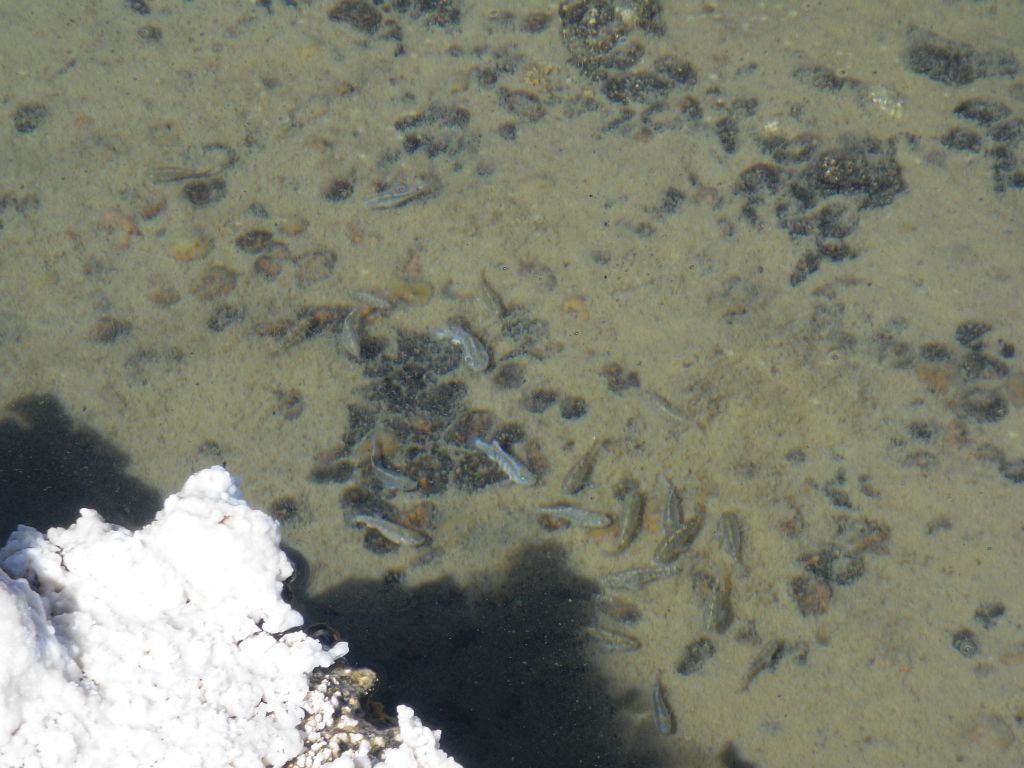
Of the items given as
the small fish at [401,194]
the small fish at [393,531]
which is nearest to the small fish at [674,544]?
the small fish at [393,531]

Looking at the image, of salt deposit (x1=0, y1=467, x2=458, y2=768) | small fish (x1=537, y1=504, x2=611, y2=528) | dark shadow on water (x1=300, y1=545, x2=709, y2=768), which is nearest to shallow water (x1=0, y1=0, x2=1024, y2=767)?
dark shadow on water (x1=300, y1=545, x2=709, y2=768)

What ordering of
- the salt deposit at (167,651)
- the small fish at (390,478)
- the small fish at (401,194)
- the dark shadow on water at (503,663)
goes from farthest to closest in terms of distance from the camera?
the small fish at (401,194), the small fish at (390,478), the dark shadow on water at (503,663), the salt deposit at (167,651)

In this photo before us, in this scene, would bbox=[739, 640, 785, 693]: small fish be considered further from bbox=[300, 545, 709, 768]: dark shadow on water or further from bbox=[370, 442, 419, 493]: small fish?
bbox=[370, 442, 419, 493]: small fish

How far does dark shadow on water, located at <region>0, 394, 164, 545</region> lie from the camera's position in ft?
16.2

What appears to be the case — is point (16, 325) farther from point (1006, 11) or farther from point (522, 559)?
point (1006, 11)

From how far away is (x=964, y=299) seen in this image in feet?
18.4

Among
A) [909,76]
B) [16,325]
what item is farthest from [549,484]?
[909,76]

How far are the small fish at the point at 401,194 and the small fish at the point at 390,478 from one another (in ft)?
6.26

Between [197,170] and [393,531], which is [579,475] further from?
[197,170]

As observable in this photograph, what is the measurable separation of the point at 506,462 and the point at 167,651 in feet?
9.97

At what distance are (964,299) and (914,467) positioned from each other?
1.31 metres

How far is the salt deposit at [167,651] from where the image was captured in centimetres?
215

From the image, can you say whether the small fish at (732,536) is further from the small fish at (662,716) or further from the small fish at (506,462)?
the small fish at (506,462)

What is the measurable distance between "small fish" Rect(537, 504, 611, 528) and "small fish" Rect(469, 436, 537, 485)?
0.21 meters
